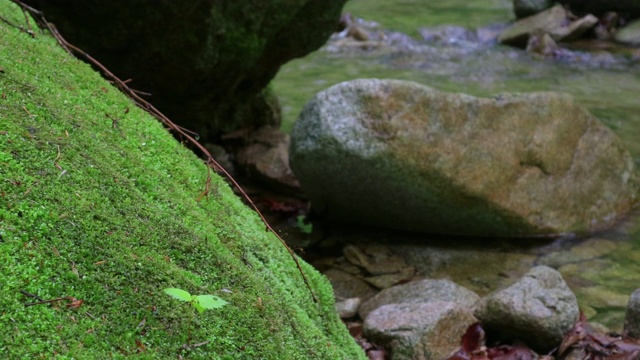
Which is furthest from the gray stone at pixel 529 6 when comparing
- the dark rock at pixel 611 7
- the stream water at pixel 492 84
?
the dark rock at pixel 611 7

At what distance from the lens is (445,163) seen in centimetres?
500

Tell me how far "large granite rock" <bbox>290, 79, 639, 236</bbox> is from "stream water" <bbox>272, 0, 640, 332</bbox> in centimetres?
20

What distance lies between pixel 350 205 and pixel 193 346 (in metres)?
3.90

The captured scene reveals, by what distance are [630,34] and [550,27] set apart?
136 centimetres

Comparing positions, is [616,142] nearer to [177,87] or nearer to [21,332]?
[177,87]

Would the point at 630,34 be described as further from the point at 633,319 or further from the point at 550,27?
the point at 633,319

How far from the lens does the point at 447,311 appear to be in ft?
11.0

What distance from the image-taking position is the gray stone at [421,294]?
13.2 ft

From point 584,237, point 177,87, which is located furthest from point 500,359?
point 177,87

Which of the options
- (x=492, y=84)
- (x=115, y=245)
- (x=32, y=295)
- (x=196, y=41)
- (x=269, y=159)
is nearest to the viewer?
(x=32, y=295)

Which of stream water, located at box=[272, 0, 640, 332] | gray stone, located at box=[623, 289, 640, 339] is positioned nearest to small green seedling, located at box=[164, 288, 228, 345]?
gray stone, located at box=[623, 289, 640, 339]

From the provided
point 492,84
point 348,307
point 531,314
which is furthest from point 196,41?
point 492,84

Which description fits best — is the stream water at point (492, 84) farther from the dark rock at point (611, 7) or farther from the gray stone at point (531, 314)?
the dark rock at point (611, 7)

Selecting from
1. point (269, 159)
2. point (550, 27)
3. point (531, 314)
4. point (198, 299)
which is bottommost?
point (269, 159)
